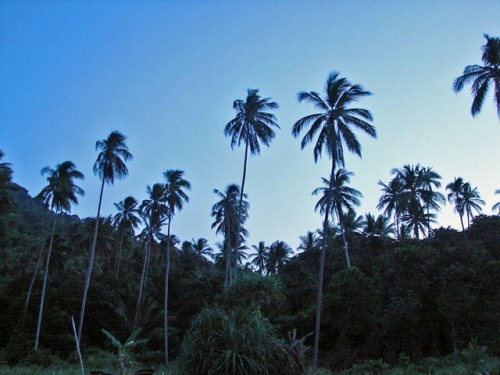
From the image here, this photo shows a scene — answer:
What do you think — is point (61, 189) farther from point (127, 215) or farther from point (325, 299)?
point (325, 299)

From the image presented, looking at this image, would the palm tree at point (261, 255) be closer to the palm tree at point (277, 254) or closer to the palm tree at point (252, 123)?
the palm tree at point (277, 254)

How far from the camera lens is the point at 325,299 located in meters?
34.6

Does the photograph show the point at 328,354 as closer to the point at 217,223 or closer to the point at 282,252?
the point at 217,223

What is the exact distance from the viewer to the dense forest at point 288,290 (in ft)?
59.0

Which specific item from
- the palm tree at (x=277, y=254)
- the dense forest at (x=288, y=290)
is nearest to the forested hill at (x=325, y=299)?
the dense forest at (x=288, y=290)

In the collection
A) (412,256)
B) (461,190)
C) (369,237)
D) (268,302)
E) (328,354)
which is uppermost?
(461,190)

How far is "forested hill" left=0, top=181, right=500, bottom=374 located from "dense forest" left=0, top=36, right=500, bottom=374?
11cm

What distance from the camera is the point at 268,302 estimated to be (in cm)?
2539

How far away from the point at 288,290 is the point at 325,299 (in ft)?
31.6

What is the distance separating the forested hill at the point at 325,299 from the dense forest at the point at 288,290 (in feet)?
0.37

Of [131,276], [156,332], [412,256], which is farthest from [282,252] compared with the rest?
[412,256]

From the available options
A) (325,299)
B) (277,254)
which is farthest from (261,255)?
(325,299)

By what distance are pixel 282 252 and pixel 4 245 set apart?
38910 mm

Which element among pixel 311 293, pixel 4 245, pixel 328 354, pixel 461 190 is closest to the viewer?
pixel 328 354
